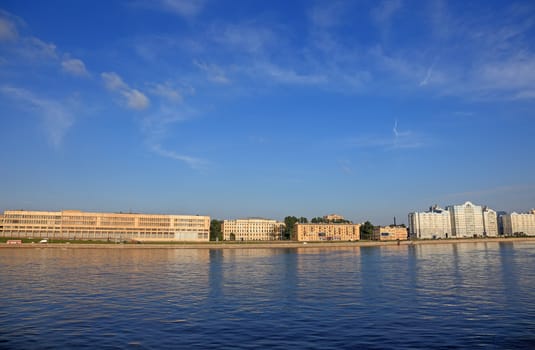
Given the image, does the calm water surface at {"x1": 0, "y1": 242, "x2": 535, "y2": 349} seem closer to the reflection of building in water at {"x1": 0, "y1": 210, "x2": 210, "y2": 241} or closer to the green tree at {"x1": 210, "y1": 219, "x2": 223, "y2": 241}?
the reflection of building in water at {"x1": 0, "y1": 210, "x2": 210, "y2": 241}

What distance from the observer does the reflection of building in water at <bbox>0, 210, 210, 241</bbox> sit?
14625 cm

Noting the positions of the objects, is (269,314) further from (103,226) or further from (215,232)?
(215,232)

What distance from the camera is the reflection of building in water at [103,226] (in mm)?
146250

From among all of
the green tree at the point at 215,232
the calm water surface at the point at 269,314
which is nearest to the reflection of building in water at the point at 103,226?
the green tree at the point at 215,232

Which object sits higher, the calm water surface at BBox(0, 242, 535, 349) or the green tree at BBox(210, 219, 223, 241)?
the green tree at BBox(210, 219, 223, 241)

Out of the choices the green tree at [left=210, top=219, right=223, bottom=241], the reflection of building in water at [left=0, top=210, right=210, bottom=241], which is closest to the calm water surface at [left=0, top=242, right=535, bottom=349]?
the reflection of building in water at [left=0, top=210, right=210, bottom=241]

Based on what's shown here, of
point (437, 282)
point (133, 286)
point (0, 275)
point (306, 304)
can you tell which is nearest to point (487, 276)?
point (437, 282)

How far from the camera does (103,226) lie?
156000mm

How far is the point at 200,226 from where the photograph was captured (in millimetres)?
171000

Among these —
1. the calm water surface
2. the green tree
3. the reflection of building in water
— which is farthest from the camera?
the green tree

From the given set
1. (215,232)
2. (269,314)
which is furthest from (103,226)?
(269,314)

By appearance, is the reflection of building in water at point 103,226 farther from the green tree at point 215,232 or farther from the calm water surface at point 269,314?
the calm water surface at point 269,314

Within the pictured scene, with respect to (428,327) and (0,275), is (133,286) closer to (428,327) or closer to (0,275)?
(0,275)

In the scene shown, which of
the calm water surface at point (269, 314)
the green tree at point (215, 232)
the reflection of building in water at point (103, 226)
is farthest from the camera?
the green tree at point (215, 232)
